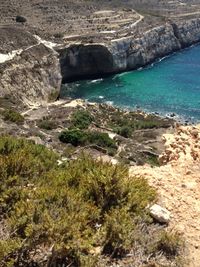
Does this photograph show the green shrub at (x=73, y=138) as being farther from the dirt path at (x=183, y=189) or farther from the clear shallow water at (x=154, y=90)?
the dirt path at (x=183, y=189)

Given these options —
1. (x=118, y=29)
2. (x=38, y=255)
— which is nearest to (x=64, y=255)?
(x=38, y=255)

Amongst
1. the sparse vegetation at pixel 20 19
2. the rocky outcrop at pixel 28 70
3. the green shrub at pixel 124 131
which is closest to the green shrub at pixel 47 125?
the green shrub at pixel 124 131

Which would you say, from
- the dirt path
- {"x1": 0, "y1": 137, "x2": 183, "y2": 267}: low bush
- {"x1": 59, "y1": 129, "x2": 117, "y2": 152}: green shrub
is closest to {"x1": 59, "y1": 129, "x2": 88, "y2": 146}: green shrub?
{"x1": 59, "y1": 129, "x2": 117, "y2": 152}: green shrub

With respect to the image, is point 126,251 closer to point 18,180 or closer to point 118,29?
point 18,180

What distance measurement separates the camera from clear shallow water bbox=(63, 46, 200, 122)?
76312mm

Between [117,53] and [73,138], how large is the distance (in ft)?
171

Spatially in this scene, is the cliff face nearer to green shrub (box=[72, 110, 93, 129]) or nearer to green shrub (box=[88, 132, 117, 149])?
green shrub (box=[72, 110, 93, 129])

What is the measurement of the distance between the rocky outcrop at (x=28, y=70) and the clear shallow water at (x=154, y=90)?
15.3ft

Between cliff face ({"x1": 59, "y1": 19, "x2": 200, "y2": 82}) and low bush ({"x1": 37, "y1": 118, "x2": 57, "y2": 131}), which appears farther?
cliff face ({"x1": 59, "y1": 19, "x2": 200, "y2": 82})

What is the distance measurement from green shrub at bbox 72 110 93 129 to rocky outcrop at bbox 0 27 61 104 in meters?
12.1

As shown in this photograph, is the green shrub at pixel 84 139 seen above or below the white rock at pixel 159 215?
below

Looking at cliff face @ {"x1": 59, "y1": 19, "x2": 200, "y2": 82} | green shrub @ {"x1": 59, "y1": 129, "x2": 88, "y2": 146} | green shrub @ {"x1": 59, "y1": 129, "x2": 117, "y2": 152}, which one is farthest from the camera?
cliff face @ {"x1": 59, "y1": 19, "x2": 200, "y2": 82}

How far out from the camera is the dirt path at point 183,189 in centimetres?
1343

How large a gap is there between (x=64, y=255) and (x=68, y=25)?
326ft
